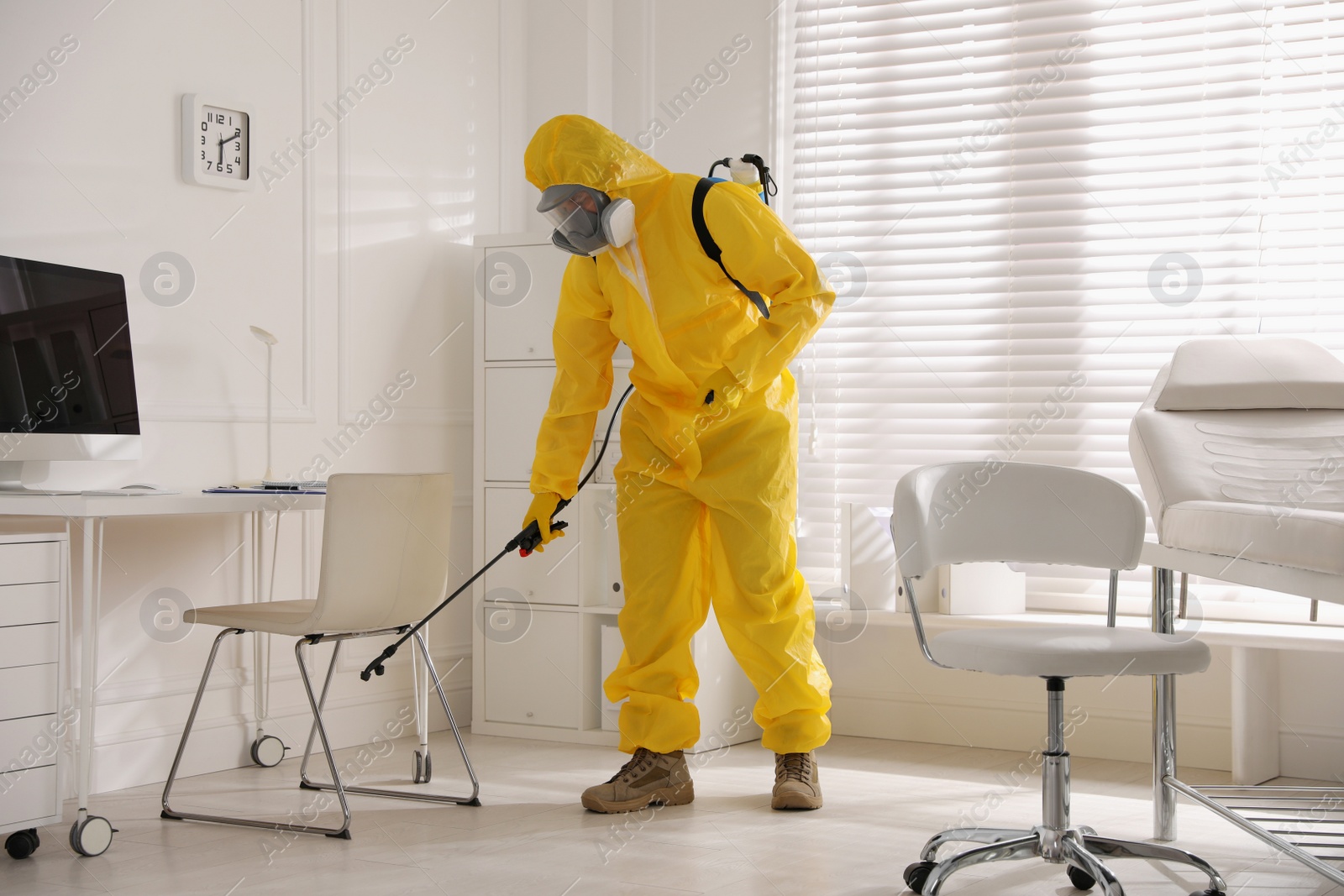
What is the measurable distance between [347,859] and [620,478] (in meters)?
1.01

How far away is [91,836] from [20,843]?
128 mm

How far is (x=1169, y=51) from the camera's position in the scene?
3.50m

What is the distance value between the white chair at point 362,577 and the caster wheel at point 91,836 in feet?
0.76

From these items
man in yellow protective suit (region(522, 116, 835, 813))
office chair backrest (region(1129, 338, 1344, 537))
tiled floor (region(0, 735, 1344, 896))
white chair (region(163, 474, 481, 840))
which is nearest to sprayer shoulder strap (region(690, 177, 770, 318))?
man in yellow protective suit (region(522, 116, 835, 813))

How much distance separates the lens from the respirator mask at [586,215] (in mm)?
2670

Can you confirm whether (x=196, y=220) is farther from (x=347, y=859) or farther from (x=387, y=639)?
(x=347, y=859)

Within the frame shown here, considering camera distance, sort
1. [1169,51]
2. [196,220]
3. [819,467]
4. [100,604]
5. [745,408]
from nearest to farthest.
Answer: [745,408] < [100,604] < [196,220] < [1169,51] < [819,467]

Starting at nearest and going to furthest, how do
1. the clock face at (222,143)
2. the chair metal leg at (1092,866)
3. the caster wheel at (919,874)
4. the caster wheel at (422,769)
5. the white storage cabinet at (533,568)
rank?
the chair metal leg at (1092,866) < the caster wheel at (919,874) < the caster wheel at (422,769) < the clock face at (222,143) < the white storage cabinet at (533,568)

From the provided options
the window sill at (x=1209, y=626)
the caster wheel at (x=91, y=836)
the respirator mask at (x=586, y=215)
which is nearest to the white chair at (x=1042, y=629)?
the window sill at (x=1209, y=626)

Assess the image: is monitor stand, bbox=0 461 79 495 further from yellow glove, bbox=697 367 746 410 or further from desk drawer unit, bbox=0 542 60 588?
yellow glove, bbox=697 367 746 410

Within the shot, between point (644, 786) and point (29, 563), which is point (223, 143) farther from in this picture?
point (644, 786)

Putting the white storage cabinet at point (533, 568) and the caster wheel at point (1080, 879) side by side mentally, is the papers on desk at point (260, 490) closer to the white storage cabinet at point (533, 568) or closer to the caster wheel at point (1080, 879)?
the white storage cabinet at point (533, 568)

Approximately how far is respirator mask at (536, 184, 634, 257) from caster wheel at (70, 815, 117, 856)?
1.52m

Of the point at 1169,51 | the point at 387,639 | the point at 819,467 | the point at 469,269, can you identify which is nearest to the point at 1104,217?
the point at 1169,51
